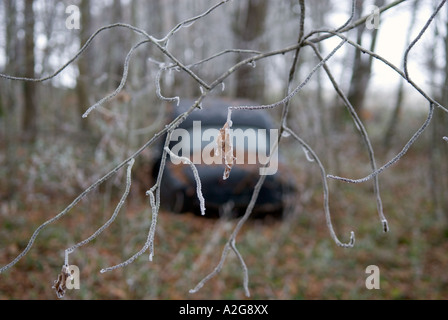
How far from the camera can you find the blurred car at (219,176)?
220 inches

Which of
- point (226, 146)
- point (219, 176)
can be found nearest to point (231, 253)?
point (219, 176)

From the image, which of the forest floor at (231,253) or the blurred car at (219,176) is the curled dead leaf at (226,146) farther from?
the blurred car at (219,176)

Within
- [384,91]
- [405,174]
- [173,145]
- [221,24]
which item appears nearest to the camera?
[173,145]

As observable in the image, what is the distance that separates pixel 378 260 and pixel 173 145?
333 cm

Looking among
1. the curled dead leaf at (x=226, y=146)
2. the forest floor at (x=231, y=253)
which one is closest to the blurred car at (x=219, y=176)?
the forest floor at (x=231, y=253)

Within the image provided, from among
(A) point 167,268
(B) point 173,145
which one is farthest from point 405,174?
(A) point 167,268

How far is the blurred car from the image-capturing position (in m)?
5.59

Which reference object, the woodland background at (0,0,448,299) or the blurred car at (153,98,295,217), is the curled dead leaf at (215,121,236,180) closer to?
the woodland background at (0,0,448,299)

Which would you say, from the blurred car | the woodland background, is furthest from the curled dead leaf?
the blurred car

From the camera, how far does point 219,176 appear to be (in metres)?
5.57
